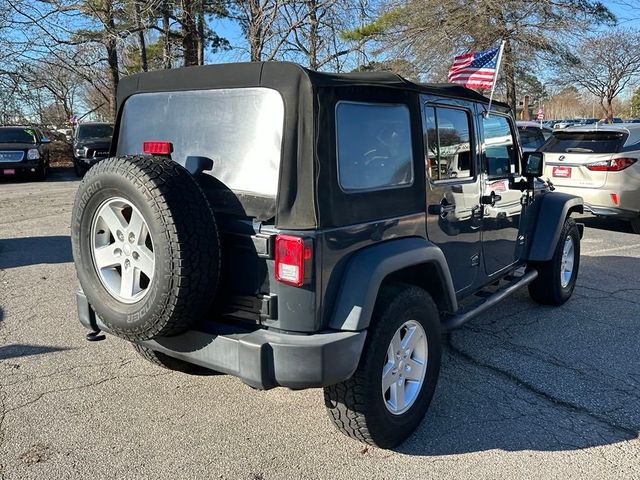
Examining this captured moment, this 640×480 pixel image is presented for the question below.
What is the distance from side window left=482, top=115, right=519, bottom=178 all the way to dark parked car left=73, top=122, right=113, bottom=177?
46.8 feet

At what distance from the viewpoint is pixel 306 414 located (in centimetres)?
328

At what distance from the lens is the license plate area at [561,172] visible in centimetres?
866

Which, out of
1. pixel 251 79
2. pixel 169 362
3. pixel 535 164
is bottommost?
pixel 169 362

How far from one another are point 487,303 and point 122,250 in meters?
2.55

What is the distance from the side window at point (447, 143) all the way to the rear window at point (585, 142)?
18.7 ft

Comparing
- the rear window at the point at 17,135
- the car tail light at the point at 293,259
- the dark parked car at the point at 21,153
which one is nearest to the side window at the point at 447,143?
the car tail light at the point at 293,259

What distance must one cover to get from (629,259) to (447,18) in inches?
561

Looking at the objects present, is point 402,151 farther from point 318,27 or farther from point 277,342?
point 318,27

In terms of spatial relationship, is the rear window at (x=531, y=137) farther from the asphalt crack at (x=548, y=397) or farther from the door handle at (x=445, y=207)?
the door handle at (x=445, y=207)

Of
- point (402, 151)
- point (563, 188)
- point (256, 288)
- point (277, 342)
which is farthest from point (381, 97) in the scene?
point (563, 188)

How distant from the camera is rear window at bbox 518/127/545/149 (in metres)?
14.4

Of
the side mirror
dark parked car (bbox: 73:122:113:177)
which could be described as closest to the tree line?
dark parked car (bbox: 73:122:113:177)

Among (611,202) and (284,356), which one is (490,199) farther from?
(611,202)

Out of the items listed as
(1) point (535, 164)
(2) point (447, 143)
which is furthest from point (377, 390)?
(1) point (535, 164)
